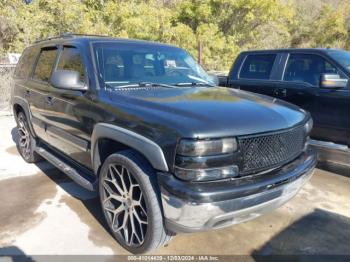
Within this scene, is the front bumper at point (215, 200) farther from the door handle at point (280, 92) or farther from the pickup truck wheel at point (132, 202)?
the door handle at point (280, 92)

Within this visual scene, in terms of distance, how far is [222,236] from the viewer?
3.12 meters

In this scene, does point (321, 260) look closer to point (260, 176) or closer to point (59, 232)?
point (260, 176)

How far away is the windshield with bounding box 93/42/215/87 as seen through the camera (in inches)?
129

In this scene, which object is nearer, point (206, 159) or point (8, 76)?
point (206, 159)

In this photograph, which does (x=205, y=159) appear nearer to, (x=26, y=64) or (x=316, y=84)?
(x=316, y=84)

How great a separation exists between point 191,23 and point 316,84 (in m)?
19.4

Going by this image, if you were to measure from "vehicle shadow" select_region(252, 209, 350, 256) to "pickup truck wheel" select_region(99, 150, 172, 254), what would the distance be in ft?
3.22

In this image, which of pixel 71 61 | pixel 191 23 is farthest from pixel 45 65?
pixel 191 23

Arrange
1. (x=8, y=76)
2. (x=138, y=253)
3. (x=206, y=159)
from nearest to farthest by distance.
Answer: (x=206, y=159) → (x=138, y=253) → (x=8, y=76)

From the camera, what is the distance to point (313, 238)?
311cm

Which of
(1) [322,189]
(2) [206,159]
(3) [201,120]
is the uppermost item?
(3) [201,120]

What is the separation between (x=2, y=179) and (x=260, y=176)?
3708 mm

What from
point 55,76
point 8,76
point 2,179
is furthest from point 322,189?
point 8,76

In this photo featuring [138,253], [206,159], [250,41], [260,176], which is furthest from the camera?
[250,41]
